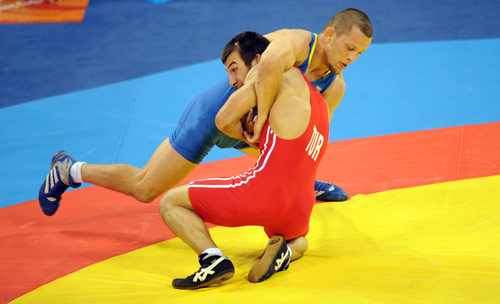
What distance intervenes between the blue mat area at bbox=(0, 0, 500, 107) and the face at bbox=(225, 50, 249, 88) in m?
3.62

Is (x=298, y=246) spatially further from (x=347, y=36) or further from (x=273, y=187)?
(x=347, y=36)

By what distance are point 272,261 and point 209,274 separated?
1.00 ft

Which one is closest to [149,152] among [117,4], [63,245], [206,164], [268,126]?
[206,164]

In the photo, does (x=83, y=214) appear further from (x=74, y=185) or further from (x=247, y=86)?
(x=247, y=86)

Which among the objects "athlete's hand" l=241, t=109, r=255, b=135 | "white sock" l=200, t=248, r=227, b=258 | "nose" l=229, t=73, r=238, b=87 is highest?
"nose" l=229, t=73, r=238, b=87

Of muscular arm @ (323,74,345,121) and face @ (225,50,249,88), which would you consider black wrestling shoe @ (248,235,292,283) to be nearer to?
face @ (225,50,249,88)

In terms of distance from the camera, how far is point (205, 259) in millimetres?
3283

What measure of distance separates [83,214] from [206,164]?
111cm

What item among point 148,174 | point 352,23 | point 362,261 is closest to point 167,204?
point 148,174

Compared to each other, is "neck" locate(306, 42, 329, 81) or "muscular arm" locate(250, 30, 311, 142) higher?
"neck" locate(306, 42, 329, 81)

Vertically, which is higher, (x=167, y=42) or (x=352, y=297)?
(x=167, y=42)

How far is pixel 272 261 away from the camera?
128 inches

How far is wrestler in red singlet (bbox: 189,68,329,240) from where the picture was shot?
3252 millimetres

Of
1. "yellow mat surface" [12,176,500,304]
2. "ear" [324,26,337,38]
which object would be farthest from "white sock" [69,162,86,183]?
"ear" [324,26,337,38]
